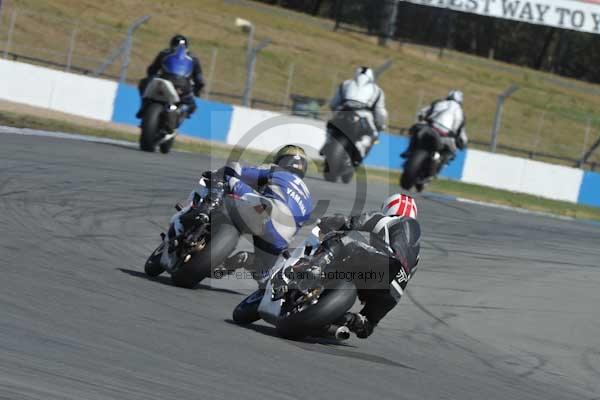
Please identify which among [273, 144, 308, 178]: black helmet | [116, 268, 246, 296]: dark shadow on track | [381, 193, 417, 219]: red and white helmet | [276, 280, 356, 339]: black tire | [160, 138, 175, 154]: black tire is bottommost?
[116, 268, 246, 296]: dark shadow on track

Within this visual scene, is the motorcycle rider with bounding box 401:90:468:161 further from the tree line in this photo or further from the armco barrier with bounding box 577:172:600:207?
the tree line

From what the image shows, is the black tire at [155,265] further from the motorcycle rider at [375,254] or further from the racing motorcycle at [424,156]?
the racing motorcycle at [424,156]

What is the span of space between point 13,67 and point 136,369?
1970 centimetres

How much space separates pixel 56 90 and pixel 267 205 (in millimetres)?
17447

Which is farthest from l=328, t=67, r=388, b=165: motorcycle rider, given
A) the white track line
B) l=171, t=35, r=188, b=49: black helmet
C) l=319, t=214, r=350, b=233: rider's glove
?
l=319, t=214, r=350, b=233: rider's glove

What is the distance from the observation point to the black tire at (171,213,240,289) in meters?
7.76

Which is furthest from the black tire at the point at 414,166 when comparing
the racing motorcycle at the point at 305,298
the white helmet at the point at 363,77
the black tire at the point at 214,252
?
the racing motorcycle at the point at 305,298

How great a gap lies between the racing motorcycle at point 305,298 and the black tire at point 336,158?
9.71m

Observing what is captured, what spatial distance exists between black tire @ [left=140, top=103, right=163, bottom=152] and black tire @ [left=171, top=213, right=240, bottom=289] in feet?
26.5

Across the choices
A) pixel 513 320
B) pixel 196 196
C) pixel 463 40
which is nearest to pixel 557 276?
pixel 513 320

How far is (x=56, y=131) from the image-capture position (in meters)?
17.9

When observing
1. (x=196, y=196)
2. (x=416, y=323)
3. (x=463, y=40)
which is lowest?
(x=416, y=323)

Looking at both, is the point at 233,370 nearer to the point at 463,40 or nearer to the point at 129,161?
the point at 129,161

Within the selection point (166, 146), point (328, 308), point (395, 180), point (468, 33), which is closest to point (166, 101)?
point (166, 146)
